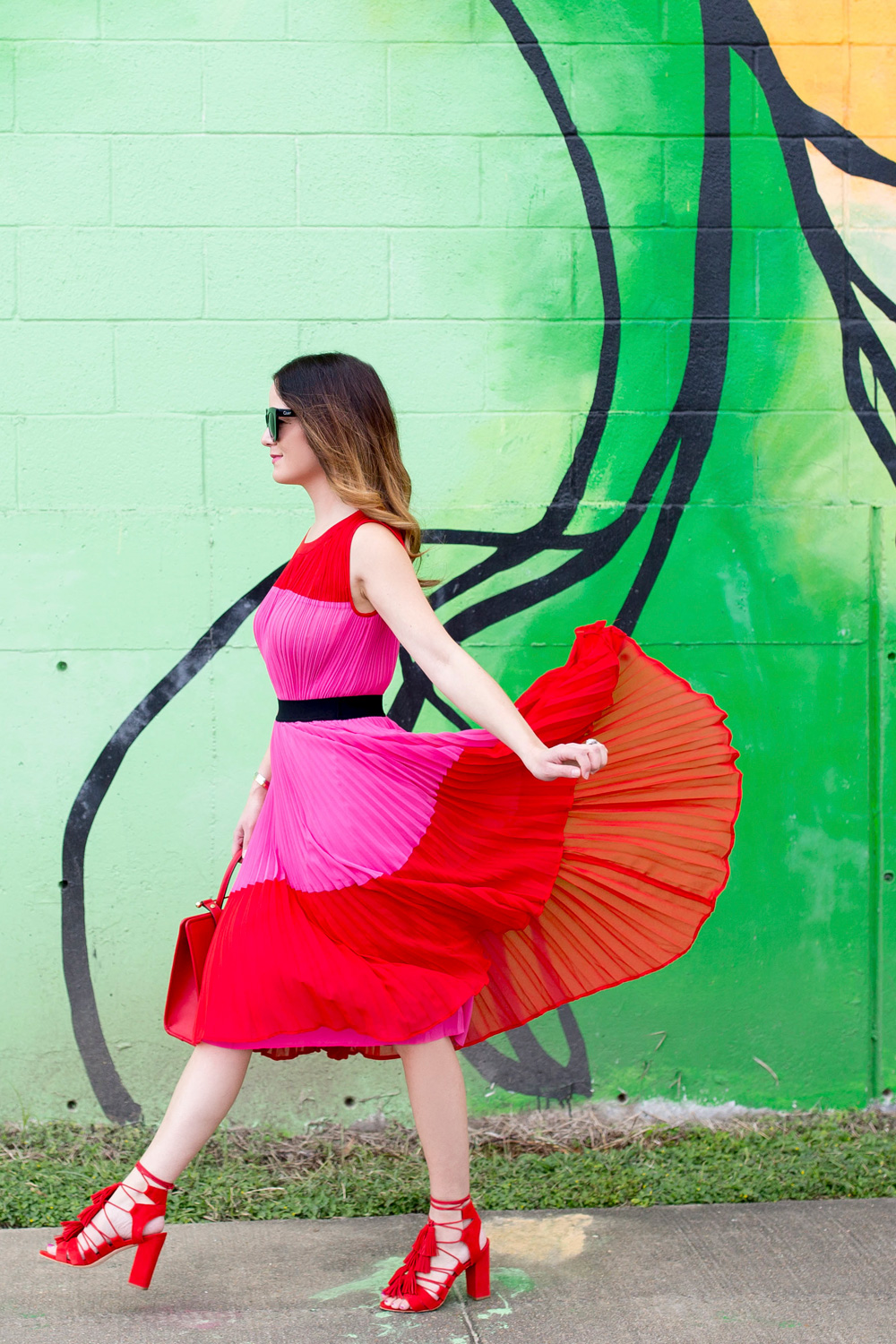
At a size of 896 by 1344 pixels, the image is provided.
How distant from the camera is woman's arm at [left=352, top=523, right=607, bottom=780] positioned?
7.73 ft

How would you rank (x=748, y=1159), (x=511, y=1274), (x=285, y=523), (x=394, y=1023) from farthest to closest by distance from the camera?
1. (x=285, y=523)
2. (x=748, y=1159)
3. (x=511, y=1274)
4. (x=394, y=1023)

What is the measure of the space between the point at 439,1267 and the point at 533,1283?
253mm

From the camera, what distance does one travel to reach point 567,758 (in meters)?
2.36

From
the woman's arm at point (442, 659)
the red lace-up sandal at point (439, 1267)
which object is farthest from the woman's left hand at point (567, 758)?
the red lace-up sandal at point (439, 1267)

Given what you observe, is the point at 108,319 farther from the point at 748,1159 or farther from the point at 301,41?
the point at 748,1159

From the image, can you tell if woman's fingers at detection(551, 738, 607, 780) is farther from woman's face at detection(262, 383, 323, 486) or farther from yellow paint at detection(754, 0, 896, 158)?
yellow paint at detection(754, 0, 896, 158)

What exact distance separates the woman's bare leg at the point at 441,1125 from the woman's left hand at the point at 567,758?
2.06ft

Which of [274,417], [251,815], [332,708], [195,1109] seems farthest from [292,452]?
[195,1109]

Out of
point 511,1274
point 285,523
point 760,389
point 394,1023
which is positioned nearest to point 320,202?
point 285,523

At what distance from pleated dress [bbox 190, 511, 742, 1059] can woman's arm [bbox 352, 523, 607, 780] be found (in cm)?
7

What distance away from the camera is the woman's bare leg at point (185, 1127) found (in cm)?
247

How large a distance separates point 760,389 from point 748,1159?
215cm

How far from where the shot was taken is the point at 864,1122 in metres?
3.57

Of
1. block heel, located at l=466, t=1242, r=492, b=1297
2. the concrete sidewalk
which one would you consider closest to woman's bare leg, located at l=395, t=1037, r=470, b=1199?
block heel, located at l=466, t=1242, r=492, b=1297
